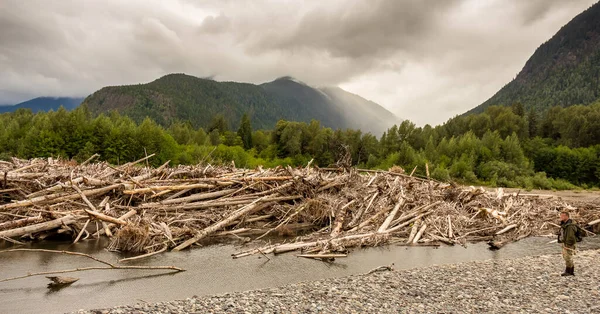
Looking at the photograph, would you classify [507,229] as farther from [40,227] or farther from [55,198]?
[55,198]

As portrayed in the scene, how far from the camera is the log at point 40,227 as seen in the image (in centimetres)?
1301

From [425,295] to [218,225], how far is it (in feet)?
29.2

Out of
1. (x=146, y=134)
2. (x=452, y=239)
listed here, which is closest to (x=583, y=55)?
(x=146, y=134)

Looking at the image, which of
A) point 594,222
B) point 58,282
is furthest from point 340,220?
point 594,222

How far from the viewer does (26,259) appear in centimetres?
1176

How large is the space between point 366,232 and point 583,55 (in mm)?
229083

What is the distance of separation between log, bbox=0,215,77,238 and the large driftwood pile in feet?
0.11

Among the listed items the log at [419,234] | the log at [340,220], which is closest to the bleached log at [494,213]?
the log at [419,234]

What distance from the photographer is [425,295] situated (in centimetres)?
923

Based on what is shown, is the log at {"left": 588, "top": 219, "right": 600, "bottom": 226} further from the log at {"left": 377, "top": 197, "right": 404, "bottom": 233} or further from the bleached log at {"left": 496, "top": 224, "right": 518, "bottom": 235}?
the log at {"left": 377, "top": 197, "right": 404, "bottom": 233}

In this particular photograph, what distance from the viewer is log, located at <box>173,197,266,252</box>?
45.9ft

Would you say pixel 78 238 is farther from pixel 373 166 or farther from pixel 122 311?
pixel 373 166

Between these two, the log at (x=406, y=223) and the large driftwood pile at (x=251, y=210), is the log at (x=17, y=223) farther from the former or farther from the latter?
the log at (x=406, y=223)

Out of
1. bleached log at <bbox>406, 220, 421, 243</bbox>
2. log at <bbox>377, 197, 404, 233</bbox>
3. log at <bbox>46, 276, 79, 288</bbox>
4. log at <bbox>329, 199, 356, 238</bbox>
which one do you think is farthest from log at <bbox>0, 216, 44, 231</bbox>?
bleached log at <bbox>406, 220, 421, 243</bbox>
